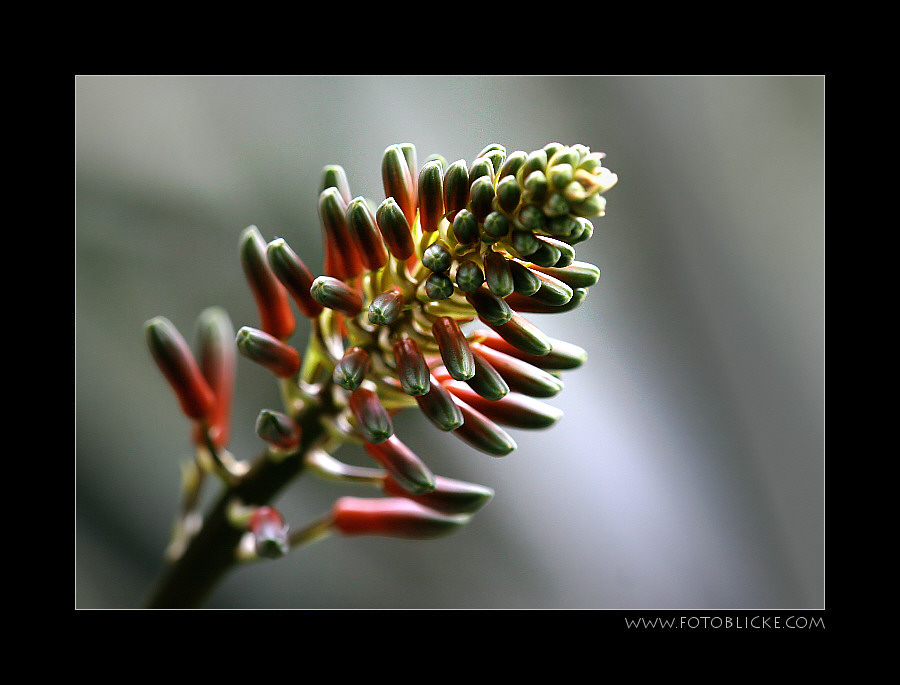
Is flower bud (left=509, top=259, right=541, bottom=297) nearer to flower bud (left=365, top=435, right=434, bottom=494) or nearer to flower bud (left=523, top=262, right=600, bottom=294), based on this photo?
flower bud (left=523, top=262, right=600, bottom=294)

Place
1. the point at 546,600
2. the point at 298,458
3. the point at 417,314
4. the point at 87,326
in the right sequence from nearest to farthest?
1. the point at 417,314
2. the point at 298,458
3. the point at 87,326
4. the point at 546,600

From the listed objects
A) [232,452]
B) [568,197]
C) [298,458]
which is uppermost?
[568,197]

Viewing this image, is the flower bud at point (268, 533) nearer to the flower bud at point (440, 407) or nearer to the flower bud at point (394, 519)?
the flower bud at point (394, 519)

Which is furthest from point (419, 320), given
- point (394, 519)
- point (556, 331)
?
point (556, 331)

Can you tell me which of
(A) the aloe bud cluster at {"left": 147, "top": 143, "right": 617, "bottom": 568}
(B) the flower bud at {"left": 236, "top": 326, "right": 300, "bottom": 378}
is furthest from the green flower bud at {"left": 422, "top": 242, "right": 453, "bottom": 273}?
(B) the flower bud at {"left": 236, "top": 326, "right": 300, "bottom": 378}

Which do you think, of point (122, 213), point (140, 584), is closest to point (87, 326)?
point (122, 213)

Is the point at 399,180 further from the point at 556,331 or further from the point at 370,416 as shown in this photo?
the point at 556,331
